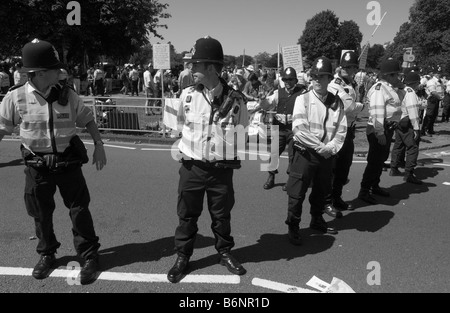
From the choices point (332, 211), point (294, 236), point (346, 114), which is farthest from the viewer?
point (332, 211)

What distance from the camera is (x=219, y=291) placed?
11.2 feet

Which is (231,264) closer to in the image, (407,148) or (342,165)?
(342,165)

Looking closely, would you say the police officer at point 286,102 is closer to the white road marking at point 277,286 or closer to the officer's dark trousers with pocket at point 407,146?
the officer's dark trousers with pocket at point 407,146

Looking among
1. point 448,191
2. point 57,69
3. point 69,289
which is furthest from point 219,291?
point 448,191

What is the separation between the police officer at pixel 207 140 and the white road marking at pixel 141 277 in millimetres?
103

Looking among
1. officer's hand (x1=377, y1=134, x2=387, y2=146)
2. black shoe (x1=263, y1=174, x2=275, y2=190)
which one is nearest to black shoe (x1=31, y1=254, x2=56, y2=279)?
black shoe (x1=263, y1=174, x2=275, y2=190)

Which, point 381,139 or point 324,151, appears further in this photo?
point 381,139

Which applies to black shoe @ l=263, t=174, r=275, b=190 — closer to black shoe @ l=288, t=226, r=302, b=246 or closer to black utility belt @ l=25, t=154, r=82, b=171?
black shoe @ l=288, t=226, r=302, b=246

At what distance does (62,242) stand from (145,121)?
714 cm

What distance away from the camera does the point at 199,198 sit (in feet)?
11.7

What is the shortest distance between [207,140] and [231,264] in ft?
4.00

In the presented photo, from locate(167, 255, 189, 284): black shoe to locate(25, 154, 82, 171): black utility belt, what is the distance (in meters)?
1.34

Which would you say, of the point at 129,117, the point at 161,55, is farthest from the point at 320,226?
the point at 161,55
